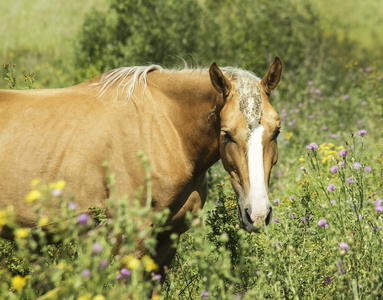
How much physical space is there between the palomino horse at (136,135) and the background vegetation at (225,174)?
11.7 inches

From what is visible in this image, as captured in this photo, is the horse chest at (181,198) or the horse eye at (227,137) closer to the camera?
the horse eye at (227,137)

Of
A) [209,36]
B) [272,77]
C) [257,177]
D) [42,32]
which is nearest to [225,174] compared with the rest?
[272,77]

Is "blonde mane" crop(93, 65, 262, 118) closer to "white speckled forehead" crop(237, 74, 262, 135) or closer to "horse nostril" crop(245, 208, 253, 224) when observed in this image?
"white speckled forehead" crop(237, 74, 262, 135)

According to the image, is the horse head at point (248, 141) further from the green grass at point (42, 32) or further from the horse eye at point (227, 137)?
the green grass at point (42, 32)

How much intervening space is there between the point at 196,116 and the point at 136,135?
47 centimetres

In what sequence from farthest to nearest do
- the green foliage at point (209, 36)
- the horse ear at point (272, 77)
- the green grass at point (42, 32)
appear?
the green grass at point (42, 32) → the green foliage at point (209, 36) → the horse ear at point (272, 77)

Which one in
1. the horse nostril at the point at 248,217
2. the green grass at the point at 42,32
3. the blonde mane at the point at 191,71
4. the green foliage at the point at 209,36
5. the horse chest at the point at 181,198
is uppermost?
the blonde mane at the point at 191,71

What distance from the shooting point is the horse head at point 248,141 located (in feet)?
9.51

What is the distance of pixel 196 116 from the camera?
347 centimetres

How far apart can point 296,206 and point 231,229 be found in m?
0.64

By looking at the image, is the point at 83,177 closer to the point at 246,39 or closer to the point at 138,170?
the point at 138,170

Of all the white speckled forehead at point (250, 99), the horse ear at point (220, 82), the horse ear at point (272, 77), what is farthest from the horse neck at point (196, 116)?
the horse ear at point (272, 77)

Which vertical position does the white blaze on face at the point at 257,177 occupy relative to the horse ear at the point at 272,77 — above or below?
below

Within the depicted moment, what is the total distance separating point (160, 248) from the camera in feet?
11.8
